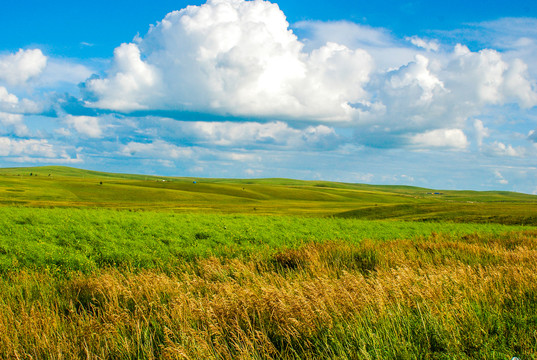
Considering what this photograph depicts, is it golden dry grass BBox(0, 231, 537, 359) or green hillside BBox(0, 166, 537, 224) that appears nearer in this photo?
golden dry grass BBox(0, 231, 537, 359)

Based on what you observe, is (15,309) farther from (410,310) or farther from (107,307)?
(410,310)

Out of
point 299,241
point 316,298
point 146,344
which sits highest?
point 316,298

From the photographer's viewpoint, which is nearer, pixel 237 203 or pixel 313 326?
pixel 313 326

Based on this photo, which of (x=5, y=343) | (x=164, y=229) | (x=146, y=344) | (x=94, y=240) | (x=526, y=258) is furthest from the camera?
(x=164, y=229)

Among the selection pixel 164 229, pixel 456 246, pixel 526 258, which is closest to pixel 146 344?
pixel 526 258

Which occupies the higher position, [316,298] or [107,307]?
[316,298]

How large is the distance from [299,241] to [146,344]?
2110cm

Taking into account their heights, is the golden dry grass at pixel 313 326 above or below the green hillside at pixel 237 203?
above

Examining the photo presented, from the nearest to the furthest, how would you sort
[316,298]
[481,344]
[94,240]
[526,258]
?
[481,344] → [316,298] → [526,258] → [94,240]

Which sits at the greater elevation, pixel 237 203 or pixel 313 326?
pixel 313 326

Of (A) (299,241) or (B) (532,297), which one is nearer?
(B) (532,297)

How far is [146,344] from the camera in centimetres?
531

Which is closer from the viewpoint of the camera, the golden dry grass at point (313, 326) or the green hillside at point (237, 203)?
the golden dry grass at point (313, 326)

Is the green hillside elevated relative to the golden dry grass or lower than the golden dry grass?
lower
